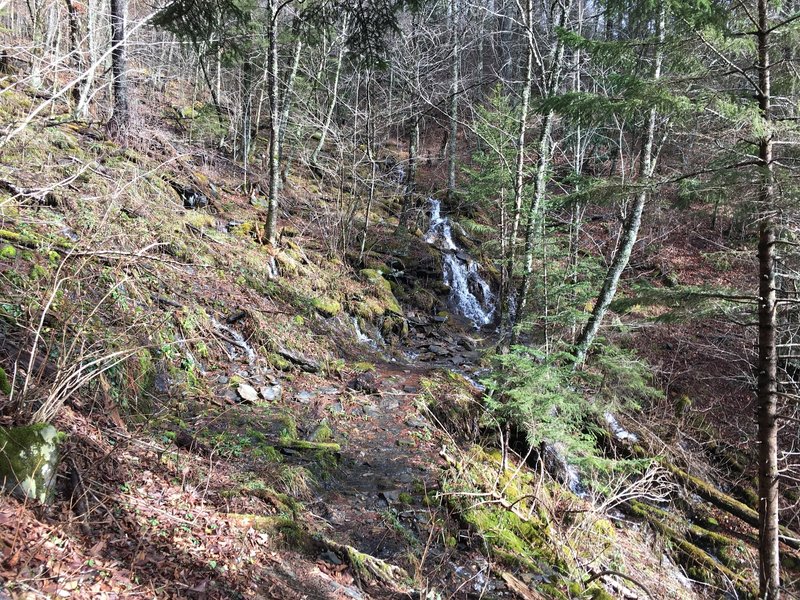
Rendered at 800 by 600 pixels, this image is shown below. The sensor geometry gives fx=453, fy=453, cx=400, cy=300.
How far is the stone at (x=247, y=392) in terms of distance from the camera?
645cm

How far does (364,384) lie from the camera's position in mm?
8281

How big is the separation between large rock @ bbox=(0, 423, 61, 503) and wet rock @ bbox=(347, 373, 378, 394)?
223 inches

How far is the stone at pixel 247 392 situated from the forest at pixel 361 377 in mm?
40

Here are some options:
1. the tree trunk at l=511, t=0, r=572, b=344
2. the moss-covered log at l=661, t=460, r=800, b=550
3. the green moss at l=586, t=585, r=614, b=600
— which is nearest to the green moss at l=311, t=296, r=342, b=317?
the tree trunk at l=511, t=0, r=572, b=344

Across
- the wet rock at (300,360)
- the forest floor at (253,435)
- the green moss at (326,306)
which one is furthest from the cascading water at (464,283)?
the wet rock at (300,360)

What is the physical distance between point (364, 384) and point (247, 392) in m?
2.32

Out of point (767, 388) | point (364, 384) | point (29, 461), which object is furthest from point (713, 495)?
point (29, 461)

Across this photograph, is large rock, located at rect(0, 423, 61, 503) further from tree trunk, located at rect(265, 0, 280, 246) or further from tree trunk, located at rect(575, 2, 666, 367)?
tree trunk, located at rect(265, 0, 280, 246)

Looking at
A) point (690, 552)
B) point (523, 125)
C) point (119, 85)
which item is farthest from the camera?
point (119, 85)

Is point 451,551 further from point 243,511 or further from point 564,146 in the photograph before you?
point 564,146

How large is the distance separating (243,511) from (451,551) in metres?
2.31

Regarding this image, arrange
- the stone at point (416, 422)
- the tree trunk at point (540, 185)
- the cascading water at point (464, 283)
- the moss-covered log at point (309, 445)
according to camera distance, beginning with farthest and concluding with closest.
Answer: the cascading water at point (464, 283) < the tree trunk at point (540, 185) < the stone at point (416, 422) < the moss-covered log at point (309, 445)

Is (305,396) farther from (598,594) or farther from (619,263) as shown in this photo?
(619,263)

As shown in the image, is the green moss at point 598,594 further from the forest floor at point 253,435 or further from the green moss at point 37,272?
the green moss at point 37,272
